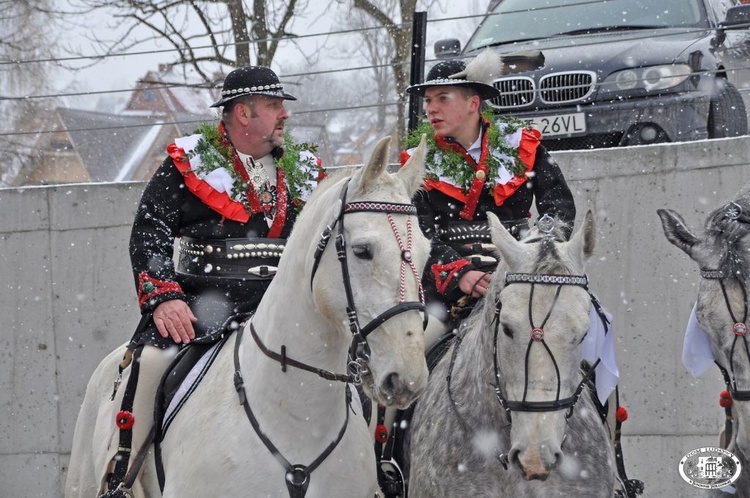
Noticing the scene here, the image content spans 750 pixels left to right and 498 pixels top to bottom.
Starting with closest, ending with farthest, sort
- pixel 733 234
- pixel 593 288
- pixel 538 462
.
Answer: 1. pixel 538 462
2. pixel 733 234
3. pixel 593 288

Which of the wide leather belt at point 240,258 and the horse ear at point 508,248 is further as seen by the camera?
the wide leather belt at point 240,258

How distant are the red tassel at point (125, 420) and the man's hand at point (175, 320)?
0.37 m

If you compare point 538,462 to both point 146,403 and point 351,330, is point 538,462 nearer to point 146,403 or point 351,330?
point 351,330

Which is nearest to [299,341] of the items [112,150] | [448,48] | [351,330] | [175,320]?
[351,330]

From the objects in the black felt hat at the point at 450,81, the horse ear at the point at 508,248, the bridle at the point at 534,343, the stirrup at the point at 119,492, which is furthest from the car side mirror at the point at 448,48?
the stirrup at the point at 119,492

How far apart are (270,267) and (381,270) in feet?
4.62

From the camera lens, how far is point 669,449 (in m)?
7.02

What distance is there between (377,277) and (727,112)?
5.34 meters

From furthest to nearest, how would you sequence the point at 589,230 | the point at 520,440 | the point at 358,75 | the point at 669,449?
the point at 358,75, the point at 669,449, the point at 589,230, the point at 520,440

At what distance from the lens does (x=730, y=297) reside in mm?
4234

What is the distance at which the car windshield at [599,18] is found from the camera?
8938 mm

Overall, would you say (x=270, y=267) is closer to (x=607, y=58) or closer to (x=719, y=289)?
(x=719, y=289)

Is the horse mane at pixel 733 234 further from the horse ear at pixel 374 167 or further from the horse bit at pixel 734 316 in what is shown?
the horse ear at pixel 374 167

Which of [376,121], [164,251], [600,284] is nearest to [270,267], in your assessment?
[164,251]
